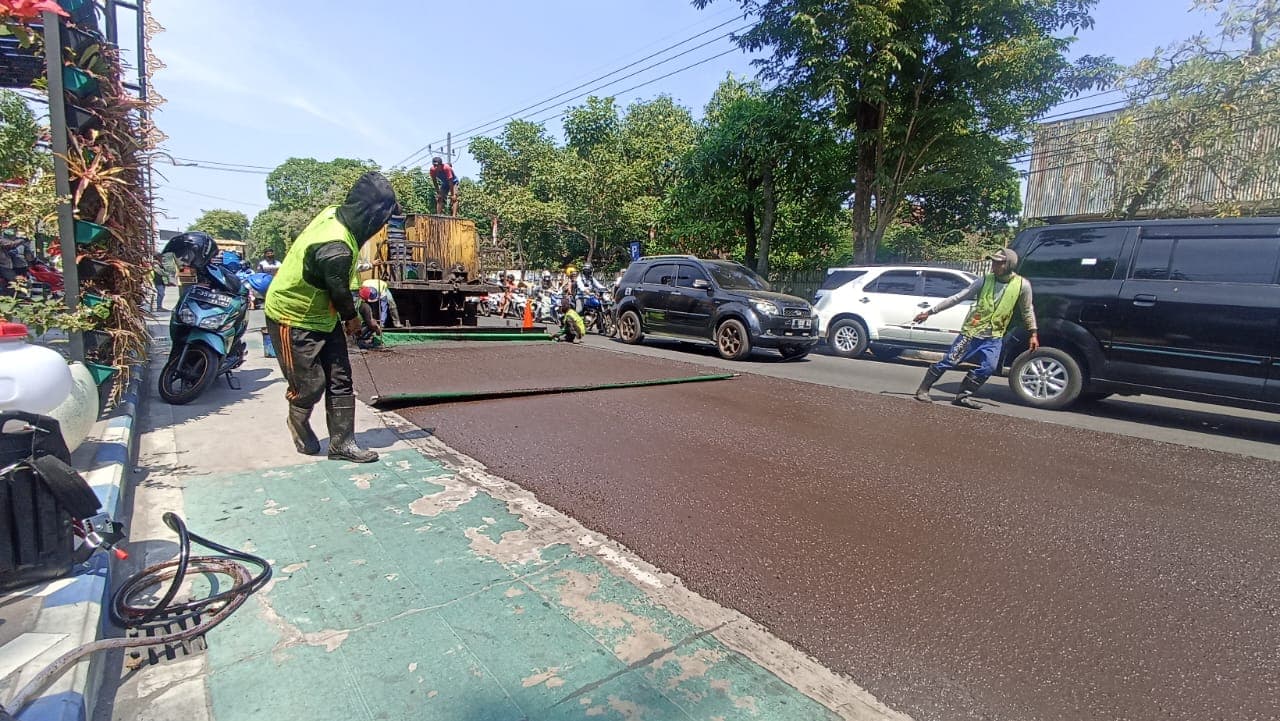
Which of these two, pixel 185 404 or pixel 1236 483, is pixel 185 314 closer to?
pixel 185 404

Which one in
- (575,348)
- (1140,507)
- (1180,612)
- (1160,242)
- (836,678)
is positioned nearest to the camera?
(836,678)

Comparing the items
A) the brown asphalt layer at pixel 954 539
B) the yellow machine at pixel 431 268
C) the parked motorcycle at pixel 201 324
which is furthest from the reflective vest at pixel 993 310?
the yellow machine at pixel 431 268

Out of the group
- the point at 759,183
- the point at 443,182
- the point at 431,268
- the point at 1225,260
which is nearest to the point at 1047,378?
the point at 1225,260

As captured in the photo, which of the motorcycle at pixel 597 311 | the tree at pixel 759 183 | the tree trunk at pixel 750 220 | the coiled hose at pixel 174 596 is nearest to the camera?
the coiled hose at pixel 174 596

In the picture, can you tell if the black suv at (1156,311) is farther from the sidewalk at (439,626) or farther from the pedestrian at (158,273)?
the pedestrian at (158,273)

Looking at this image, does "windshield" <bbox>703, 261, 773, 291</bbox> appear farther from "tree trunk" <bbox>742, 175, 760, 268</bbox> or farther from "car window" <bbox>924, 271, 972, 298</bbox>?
"tree trunk" <bbox>742, 175, 760, 268</bbox>

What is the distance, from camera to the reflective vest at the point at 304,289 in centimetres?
384

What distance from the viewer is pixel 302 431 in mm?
4172

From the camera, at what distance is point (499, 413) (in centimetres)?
562

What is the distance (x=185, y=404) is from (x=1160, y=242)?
30.2 ft

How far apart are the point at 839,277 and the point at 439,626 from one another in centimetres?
1147

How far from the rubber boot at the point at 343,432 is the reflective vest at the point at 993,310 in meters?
5.80

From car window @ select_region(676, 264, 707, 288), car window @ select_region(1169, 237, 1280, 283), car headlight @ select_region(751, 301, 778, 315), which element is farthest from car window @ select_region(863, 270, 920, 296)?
car window @ select_region(1169, 237, 1280, 283)

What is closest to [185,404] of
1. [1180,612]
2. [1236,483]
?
[1180,612]
